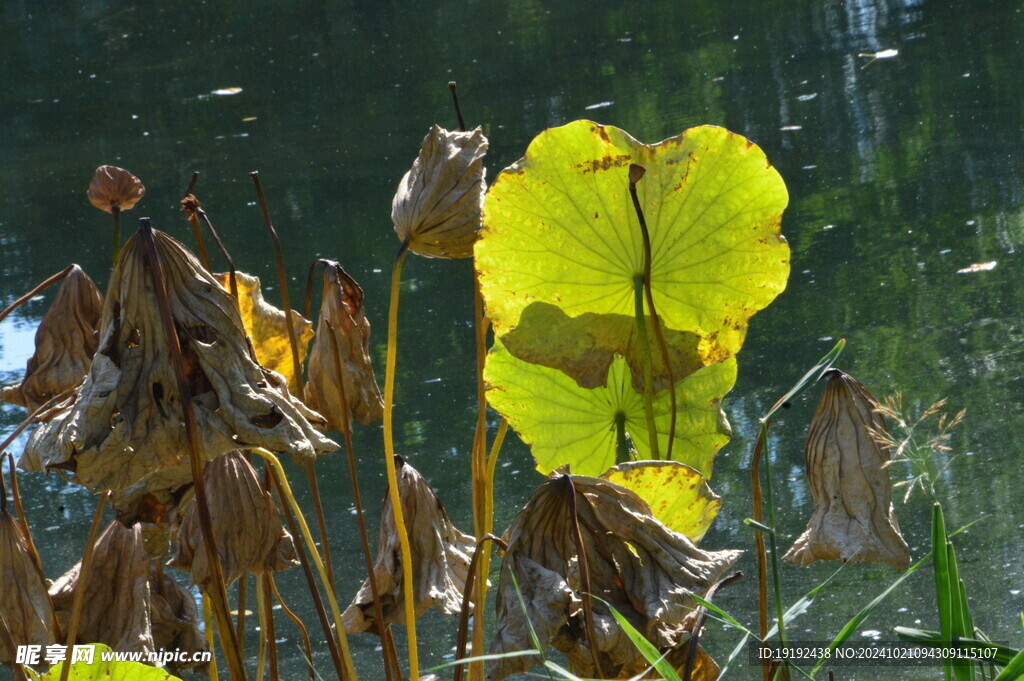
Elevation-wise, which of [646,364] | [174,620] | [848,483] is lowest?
[174,620]

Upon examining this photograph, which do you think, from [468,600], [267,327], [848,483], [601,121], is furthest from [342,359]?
[601,121]

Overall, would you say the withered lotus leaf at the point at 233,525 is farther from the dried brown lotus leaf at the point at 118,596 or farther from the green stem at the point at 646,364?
the green stem at the point at 646,364

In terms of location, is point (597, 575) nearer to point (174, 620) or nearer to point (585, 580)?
point (585, 580)

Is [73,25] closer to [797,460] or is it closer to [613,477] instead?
[797,460]

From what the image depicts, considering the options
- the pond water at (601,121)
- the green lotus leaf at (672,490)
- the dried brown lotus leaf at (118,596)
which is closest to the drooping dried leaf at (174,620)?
the dried brown lotus leaf at (118,596)

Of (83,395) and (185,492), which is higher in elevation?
(83,395)

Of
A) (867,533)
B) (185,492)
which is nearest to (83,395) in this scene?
(185,492)
